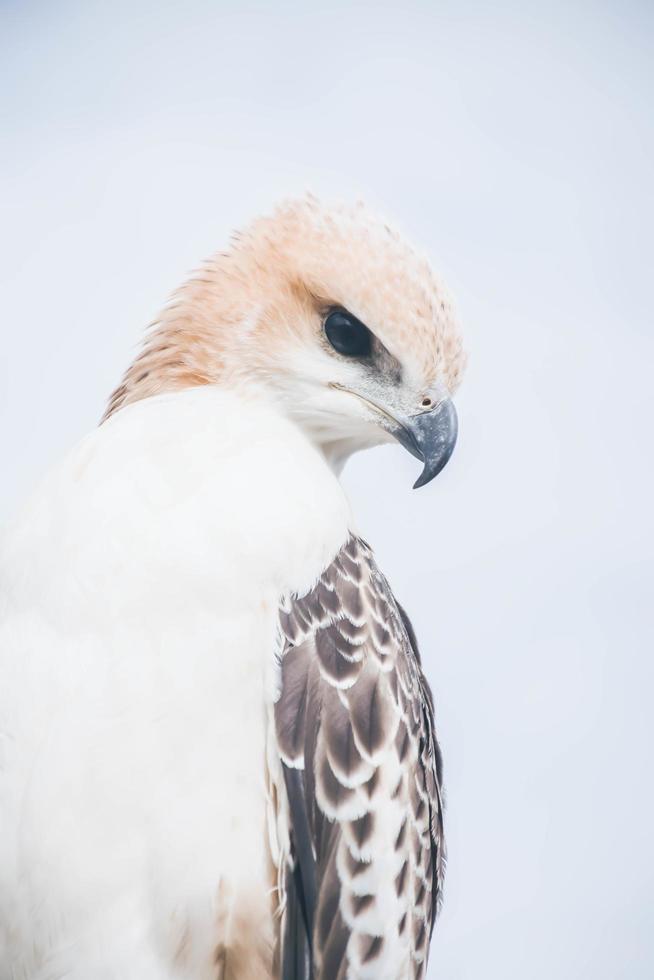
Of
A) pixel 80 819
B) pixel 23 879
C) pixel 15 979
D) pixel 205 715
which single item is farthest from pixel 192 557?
pixel 15 979

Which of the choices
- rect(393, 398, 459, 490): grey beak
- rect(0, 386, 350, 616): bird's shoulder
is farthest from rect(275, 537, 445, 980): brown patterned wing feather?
rect(393, 398, 459, 490): grey beak

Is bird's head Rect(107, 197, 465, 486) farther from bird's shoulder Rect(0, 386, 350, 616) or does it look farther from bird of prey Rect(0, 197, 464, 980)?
bird's shoulder Rect(0, 386, 350, 616)

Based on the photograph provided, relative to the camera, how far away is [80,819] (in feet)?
5.92

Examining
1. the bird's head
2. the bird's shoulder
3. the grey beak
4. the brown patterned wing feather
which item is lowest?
the brown patterned wing feather

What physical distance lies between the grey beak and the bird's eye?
0.60 ft

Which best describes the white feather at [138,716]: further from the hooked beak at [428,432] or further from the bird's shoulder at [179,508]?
the hooked beak at [428,432]

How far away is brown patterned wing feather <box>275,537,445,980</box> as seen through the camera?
1.99 m

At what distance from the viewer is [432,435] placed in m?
2.38

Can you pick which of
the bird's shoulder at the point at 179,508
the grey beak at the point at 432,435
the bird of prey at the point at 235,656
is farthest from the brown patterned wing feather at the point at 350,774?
the grey beak at the point at 432,435

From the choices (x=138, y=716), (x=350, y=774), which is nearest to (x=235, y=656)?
(x=138, y=716)

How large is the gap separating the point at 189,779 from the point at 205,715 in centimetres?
11

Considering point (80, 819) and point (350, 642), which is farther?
point (350, 642)

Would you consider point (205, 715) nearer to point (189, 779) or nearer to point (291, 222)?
point (189, 779)

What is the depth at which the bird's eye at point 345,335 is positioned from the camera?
7.66ft
